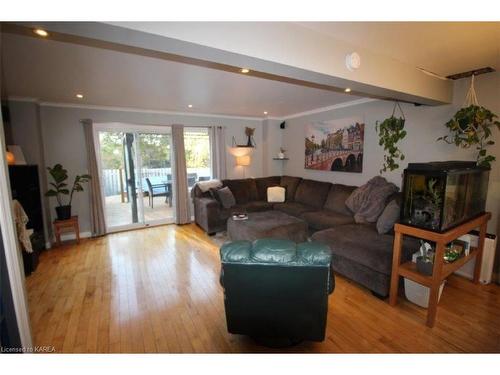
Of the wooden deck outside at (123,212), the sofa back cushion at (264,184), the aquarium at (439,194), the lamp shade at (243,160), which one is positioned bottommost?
the wooden deck outside at (123,212)

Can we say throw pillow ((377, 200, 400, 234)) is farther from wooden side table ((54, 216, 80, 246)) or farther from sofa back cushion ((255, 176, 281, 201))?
wooden side table ((54, 216, 80, 246))

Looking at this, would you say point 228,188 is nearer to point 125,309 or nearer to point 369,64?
point 125,309

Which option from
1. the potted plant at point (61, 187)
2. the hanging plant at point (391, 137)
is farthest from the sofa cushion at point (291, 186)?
the potted plant at point (61, 187)

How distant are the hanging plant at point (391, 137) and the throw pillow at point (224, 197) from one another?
262 centimetres

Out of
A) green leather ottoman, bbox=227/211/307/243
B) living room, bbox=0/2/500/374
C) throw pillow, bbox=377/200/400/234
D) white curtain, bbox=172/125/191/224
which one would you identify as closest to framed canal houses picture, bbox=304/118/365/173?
living room, bbox=0/2/500/374

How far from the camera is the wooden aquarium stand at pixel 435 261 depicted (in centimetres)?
190

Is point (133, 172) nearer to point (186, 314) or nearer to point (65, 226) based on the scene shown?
point (65, 226)

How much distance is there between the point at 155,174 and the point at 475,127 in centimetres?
497

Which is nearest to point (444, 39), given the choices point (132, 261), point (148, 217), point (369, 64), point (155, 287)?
point (369, 64)

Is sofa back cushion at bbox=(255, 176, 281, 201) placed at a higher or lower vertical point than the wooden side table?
higher

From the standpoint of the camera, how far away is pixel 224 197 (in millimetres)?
4438

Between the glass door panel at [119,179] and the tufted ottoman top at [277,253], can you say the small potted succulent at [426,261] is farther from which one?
the glass door panel at [119,179]

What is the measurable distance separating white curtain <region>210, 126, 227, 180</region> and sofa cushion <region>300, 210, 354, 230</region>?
2.19 m

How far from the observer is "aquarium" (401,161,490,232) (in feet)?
6.23
